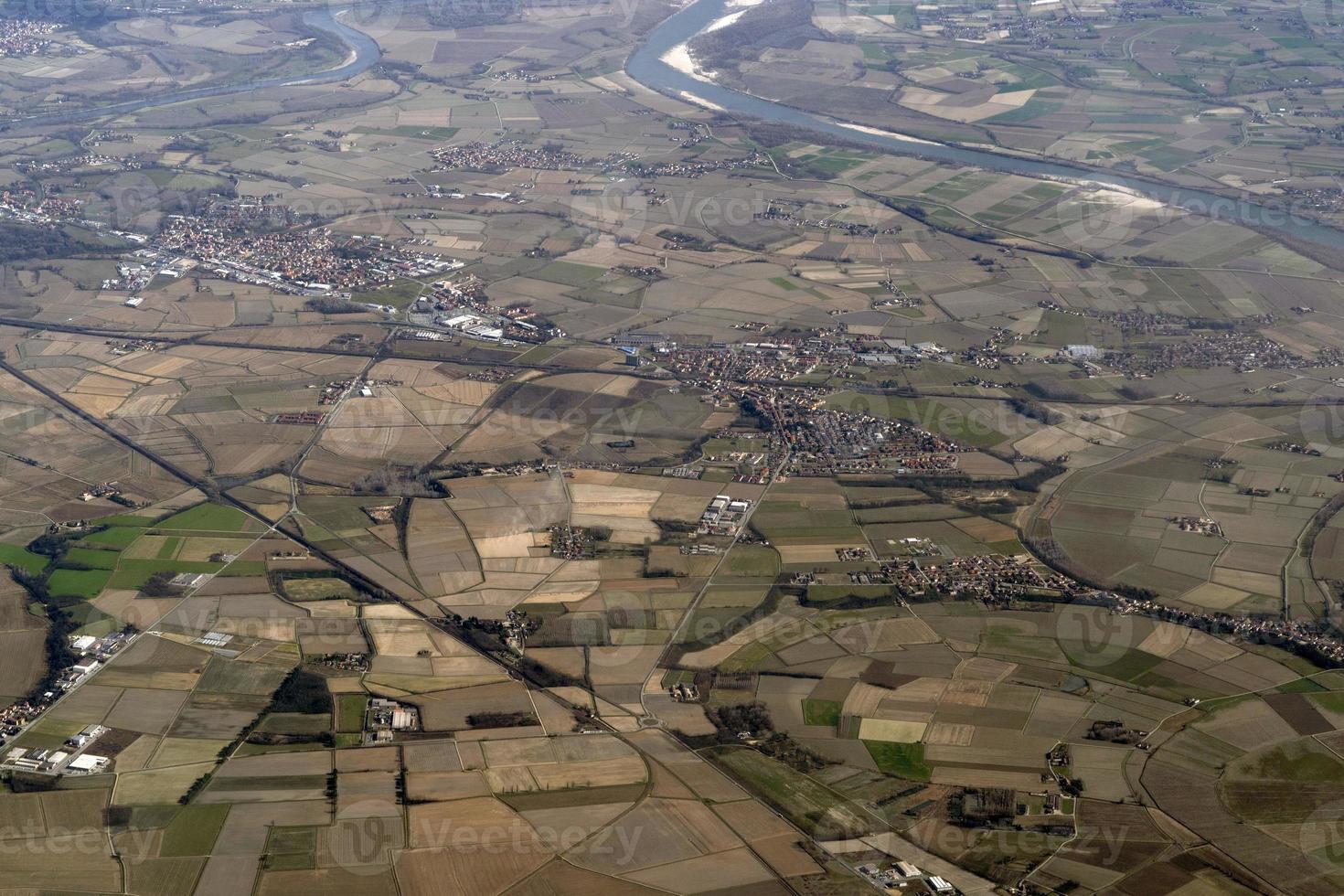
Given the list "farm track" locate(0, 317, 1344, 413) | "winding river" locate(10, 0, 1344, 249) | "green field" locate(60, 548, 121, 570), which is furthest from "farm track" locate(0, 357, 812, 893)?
"winding river" locate(10, 0, 1344, 249)

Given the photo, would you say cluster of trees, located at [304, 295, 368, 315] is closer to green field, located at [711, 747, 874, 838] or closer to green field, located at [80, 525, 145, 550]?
green field, located at [80, 525, 145, 550]

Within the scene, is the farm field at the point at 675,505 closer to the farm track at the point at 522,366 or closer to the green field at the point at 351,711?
the green field at the point at 351,711

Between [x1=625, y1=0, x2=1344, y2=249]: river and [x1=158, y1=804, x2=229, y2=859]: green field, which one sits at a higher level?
[x1=625, y1=0, x2=1344, y2=249]: river

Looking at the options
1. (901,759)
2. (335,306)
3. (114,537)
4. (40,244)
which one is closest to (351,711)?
(114,537)

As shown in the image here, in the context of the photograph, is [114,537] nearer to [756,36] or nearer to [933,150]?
[933,150]

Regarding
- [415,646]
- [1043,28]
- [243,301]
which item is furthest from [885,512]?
[1043,28]

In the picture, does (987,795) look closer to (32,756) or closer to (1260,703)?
(1260,703)

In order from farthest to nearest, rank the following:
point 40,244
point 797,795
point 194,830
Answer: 1. point 40,244
2. point 797,795
3. point 194,830
